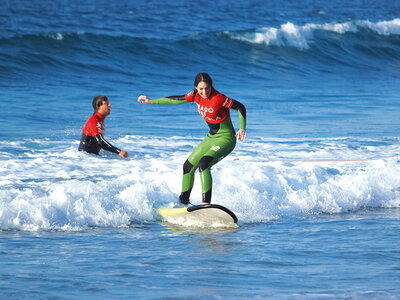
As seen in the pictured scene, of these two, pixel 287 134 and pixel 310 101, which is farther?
pixel 310 101

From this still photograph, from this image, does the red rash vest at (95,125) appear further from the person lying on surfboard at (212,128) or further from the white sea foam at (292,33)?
the white sea foam at (292,33)

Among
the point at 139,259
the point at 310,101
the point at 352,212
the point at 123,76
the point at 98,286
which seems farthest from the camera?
the point at 123,76

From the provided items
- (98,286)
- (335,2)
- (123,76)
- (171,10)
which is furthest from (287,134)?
(335,2)

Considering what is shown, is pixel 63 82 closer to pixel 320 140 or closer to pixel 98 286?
pixel 320 140

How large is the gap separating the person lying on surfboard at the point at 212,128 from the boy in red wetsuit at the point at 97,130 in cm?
297

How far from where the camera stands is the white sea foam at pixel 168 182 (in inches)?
309

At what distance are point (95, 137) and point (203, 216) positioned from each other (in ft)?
12.7

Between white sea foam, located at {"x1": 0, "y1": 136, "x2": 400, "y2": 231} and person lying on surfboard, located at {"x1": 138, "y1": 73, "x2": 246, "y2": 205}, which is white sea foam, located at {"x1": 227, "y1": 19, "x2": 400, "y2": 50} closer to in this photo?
white sea foam, located at {"x1": 0, "y1": 136, "x2": 400, "y2": 231}

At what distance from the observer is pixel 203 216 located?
24.6 ft

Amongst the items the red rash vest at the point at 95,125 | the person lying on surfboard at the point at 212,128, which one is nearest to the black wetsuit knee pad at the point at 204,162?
the person lying on surfboard at the point at 212,128

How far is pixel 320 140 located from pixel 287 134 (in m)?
0.81

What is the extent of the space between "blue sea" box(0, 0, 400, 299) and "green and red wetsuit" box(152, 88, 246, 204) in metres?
0.64

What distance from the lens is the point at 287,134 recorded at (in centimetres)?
1360

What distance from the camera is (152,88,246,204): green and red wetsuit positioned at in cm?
760
